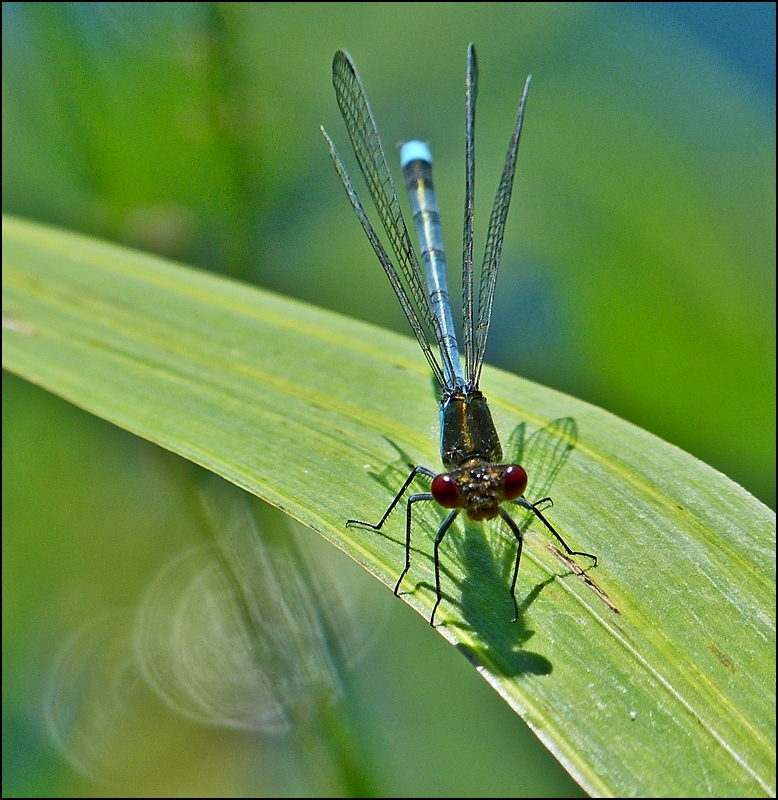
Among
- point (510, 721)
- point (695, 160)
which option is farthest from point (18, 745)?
point (695, 160)

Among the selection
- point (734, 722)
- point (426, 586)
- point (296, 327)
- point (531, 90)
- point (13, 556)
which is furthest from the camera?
point (531, 90)

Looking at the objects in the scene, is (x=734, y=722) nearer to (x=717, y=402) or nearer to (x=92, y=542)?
(x=717, y=402)

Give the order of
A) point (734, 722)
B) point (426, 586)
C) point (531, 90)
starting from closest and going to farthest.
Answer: point (734, 722) < point (426, 586) < point (531, 90)

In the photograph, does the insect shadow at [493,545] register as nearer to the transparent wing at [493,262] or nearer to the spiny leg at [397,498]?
the spiny leg at [397,498]

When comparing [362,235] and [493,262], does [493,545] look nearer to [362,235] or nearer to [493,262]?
[493,262]

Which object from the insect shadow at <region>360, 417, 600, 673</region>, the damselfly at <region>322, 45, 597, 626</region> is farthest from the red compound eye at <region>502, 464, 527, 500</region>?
the insect shadow at <region>360, 417, 600, 673</region>

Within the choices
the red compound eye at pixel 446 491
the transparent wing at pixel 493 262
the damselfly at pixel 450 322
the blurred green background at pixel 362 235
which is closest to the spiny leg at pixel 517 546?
the damselfly at pixel 450 322
